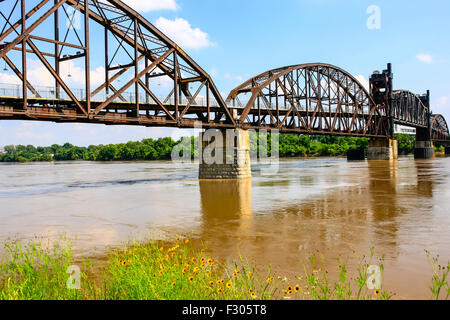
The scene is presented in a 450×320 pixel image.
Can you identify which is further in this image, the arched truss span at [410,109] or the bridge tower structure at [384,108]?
the arched truss span at [410,109]

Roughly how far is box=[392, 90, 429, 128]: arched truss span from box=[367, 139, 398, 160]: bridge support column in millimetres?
9639

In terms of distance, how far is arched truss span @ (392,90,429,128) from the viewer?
110000 mm

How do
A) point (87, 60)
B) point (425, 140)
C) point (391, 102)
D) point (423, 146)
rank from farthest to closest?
point (425, 140)
point (423, 146)
point (391, 102)
point (87, 60)

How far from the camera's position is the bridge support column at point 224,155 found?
44.1m

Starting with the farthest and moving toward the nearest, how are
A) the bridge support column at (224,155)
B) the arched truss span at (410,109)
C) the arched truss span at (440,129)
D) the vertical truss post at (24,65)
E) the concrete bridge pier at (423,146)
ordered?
1. the arched truss span at (440,129)
2. the concrete bridge pier at (423,146)
3. the arched truss span at (410,109)
4. the bridge support column at (224,155)
5. the vertical truss post at (24,65)

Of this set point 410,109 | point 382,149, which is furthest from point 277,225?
point 410,109

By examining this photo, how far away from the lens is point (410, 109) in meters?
127

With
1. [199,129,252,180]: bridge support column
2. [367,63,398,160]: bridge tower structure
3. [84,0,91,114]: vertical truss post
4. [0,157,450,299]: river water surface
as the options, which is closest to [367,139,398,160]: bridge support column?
[367,63,398,160]: bridge tower structure

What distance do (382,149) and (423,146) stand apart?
3409 cm

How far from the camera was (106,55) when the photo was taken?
119 ft

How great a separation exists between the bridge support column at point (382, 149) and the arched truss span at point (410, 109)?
31.6ft

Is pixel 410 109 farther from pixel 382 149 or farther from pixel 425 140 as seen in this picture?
pixel 382 149

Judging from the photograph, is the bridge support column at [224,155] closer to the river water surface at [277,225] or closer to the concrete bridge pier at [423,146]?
the river water surface at [277,225]

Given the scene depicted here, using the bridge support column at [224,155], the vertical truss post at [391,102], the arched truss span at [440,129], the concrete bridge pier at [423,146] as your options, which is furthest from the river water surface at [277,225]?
the arched truss span at [440,129]
